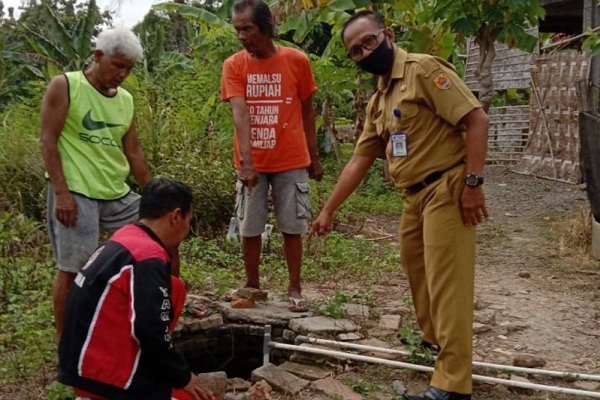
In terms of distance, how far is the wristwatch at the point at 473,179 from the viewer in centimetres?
299

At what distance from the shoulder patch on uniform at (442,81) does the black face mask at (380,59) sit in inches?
10.9

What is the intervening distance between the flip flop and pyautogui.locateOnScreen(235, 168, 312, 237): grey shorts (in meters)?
0.46

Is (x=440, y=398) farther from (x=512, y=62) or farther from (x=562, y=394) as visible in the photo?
(x=512, y=62)

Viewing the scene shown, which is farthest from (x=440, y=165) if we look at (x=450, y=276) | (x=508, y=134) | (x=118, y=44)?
(x=508, y=134)

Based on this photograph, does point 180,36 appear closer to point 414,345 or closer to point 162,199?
point 414,345

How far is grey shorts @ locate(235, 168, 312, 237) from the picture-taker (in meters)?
4.32

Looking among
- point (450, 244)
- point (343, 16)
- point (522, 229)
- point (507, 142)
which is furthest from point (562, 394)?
point (507, 142)

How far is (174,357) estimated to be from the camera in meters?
2.52

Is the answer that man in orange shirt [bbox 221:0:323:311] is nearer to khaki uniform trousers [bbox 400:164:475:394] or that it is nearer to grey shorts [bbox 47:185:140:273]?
grey shorts [bbox 47:185:140:273]

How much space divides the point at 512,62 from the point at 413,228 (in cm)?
1178

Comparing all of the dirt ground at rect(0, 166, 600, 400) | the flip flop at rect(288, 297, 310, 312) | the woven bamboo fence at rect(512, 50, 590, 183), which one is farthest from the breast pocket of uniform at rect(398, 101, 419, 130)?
the woven bamboo fence at rect(512, 50, 590, 183)

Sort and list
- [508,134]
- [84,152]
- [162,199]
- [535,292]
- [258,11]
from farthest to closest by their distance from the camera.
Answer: [508,134] → [535,292] → [258,11] → [84,152] → [162,199]

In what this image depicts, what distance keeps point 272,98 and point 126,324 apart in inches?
84.1

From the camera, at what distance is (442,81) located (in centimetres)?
305
